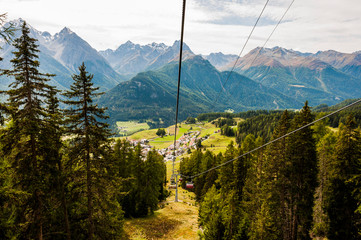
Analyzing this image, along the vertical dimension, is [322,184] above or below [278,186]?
below

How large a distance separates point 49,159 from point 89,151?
3.06 meters

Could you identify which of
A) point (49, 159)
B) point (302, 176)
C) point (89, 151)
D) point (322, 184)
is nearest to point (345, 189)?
point (302, 176)

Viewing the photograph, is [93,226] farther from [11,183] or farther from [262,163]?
[262,163]

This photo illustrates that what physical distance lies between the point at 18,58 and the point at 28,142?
Answer: 5.78 metres

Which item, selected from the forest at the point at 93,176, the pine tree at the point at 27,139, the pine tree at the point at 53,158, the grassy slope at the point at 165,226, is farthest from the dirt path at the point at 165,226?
the pine tree at the point at 27,139

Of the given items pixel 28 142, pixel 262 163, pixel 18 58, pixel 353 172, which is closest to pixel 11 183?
pixel 28 142

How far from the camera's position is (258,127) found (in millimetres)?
141375

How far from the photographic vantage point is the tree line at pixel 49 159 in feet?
44.5

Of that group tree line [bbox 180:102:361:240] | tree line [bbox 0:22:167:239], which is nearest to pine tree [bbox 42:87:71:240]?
tree line [bbox 0:22:167:239]

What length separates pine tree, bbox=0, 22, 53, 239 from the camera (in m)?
13.6

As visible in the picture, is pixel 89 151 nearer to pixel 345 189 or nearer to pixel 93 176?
pixel 93 176

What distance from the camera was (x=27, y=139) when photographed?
1447 centimetres

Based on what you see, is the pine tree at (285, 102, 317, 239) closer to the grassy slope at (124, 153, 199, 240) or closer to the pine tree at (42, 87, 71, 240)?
the grassy slope at (124, 153, 199, 240)

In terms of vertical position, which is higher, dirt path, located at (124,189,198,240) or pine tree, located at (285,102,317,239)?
pine tree, located at (285,102,317,239)
